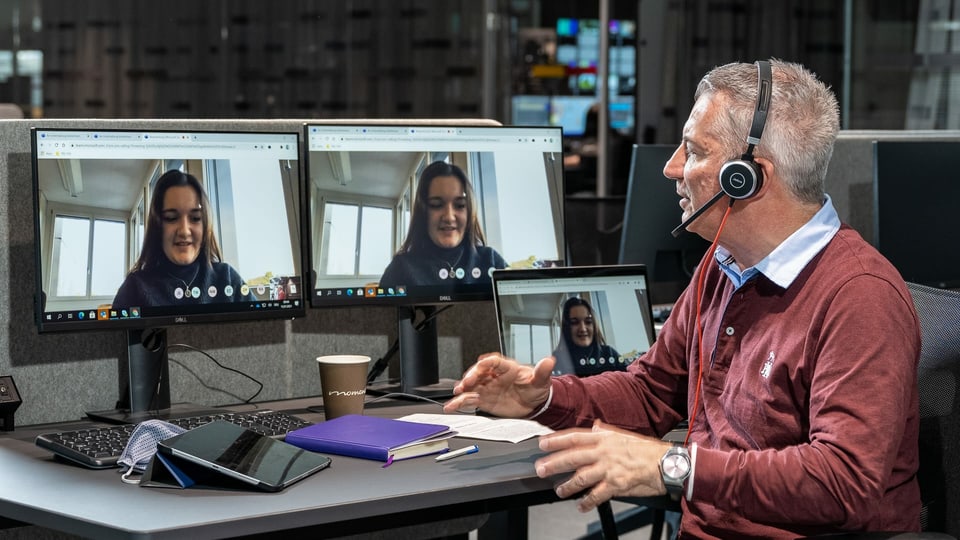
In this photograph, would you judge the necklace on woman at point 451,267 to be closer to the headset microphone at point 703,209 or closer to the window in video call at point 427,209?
the window in video call at point 427,209

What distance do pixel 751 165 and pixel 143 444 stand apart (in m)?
0.81

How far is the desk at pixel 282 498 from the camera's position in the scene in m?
1.17

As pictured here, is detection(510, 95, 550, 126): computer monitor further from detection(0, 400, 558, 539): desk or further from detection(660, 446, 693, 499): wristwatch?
detection(660, 446, 693, 499): wristwatch

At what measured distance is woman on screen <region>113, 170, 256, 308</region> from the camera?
168 cm

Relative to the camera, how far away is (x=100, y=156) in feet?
5.44

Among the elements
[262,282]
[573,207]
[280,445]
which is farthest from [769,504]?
[573,207]

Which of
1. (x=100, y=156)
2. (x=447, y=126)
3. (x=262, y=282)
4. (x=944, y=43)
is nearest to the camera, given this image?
(x=100, y=156)

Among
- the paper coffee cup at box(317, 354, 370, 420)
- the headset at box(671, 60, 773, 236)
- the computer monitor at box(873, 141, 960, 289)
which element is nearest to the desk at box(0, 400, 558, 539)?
the paper coffee cup at box(317, 354, 370, 420)

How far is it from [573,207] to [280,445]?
275cm

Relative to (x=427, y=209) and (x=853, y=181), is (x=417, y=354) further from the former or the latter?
(x=853, y=181)

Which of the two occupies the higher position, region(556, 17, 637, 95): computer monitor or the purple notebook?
region(556, 17, 637, 95): computer monitor

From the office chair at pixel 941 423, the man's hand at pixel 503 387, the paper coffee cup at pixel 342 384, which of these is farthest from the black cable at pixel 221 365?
the office chair at pixel 941 423

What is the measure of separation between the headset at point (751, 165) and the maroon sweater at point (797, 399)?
5.0 inches

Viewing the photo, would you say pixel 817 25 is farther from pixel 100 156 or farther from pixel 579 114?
pixel 100 156
